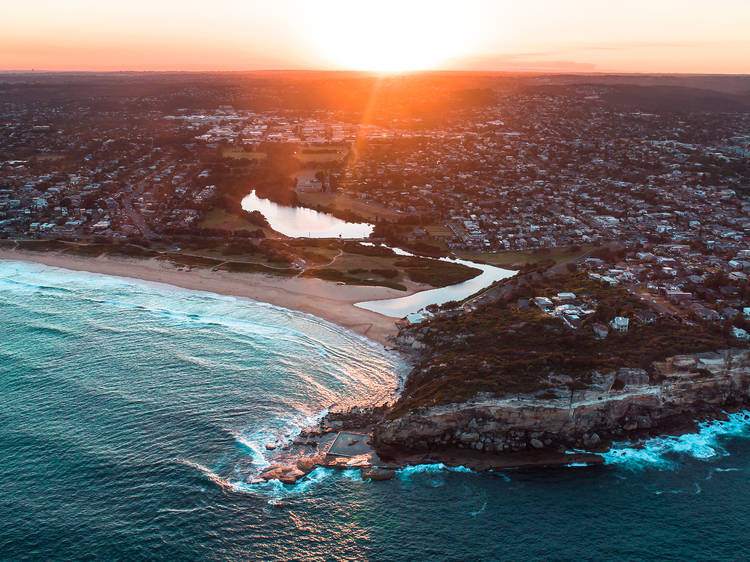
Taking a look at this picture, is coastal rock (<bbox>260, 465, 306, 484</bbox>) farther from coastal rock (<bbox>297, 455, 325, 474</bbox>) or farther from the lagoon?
the lagoon

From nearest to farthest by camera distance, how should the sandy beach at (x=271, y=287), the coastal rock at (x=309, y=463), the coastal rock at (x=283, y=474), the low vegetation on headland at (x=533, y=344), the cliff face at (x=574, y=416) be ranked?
the coastal rock at (x=283, y=474) < the coastal rock at (x=309, y=463) < the cliff face at (x=574, y=416) < the low vegetation on headland at (x=533, y=344) < the sandy beach at (x=271, y=287)

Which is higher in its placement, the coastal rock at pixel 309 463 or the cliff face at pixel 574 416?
the cliff face at pixel 574 416

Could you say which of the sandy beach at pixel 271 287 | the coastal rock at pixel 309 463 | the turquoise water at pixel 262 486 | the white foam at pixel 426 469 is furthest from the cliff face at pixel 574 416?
the sandy beach at pixel 271 287

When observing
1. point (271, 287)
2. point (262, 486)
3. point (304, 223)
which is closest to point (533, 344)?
point (262, 486)

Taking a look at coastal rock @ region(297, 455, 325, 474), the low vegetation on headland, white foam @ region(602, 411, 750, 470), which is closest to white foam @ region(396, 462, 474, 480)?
the low vegetation on headland

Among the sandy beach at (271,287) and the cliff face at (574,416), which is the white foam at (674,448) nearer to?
the cliff face at (574,416)
